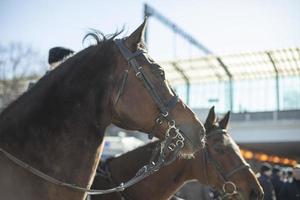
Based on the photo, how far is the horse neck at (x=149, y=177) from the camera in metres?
5.46

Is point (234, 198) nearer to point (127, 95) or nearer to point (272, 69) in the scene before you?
point (127, 95)

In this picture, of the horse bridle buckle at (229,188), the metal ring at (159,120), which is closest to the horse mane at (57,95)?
the metal ring at (159,120)

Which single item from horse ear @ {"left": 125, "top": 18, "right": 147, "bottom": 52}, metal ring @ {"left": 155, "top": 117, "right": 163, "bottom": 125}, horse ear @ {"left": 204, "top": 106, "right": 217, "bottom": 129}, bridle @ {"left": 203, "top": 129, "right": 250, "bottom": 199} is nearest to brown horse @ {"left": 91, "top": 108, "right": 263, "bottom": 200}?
bridle @ {"left": 203, "top": 129, "right": 250, "bottom": 199}

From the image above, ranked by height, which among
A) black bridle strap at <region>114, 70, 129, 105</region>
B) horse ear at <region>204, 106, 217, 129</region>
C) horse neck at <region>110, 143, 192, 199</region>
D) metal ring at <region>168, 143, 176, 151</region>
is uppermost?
black bridle strap at <region>114, 70, 129, 105</region>

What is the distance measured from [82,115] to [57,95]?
0.23 metres

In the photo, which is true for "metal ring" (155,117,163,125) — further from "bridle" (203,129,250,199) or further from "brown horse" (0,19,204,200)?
"bridle" (203,129,250,199)

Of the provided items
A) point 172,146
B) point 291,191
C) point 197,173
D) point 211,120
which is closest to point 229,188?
point 197,173

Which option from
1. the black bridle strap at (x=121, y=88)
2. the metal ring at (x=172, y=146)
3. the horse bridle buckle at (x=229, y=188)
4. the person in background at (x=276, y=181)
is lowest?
the person in background at (x=276, y=181)

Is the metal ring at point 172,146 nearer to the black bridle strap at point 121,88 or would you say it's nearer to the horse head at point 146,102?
the horse head at point 146,102

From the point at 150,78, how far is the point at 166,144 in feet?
1.62

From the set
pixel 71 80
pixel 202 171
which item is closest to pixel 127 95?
pixel 71 80

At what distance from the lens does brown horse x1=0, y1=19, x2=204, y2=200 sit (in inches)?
121

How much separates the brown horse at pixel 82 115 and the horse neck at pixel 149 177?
2.26 m

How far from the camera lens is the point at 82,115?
3223mm
